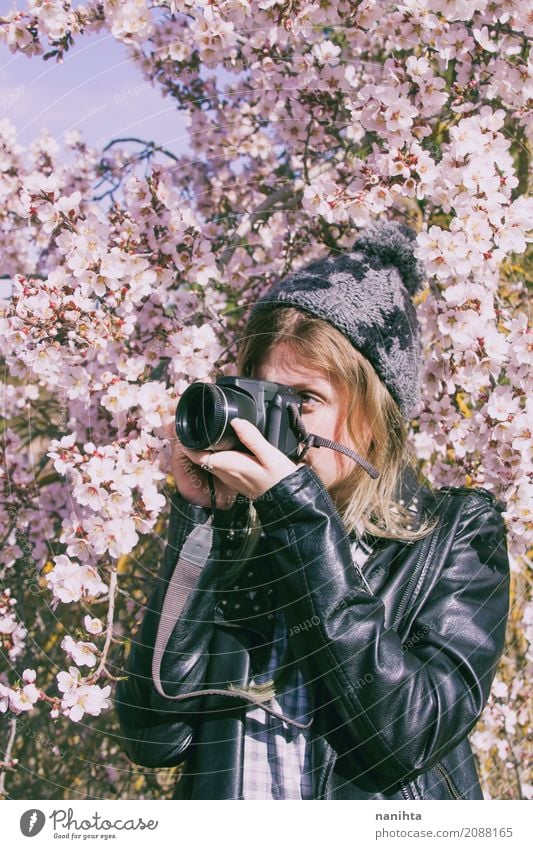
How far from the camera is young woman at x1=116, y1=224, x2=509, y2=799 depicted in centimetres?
90

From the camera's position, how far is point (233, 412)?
940 millimetres

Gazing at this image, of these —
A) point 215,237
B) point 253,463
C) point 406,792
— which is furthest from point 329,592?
point 215,237

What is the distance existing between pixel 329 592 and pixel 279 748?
0.76 feet

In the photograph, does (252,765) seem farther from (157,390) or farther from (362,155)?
(362,155)

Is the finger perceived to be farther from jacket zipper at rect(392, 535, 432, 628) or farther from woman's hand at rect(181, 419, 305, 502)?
jacket zipper at rect(392, 535, 432, 628)

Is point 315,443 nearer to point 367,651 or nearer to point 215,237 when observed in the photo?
point 367,651

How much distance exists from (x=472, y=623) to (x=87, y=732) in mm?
1174

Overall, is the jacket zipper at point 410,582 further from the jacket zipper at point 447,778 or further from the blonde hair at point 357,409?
the jacket zipper at point 447,778

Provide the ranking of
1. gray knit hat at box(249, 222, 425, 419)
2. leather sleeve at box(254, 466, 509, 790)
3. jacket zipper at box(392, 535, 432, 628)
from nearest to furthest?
leather sleeve at box(254, 466, 509, 790)
jacket zipper at box(392, 535, 432, 628)
gray knit hat at box(249, 222, 425, 419)

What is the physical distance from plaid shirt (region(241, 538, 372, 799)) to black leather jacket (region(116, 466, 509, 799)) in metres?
0.02

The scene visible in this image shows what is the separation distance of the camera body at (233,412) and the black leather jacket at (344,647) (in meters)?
0.08

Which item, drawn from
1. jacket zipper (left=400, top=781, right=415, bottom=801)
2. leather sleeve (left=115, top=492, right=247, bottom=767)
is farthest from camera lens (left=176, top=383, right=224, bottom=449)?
jacket zipper (left=400, top=781, right=415, bottom=801)

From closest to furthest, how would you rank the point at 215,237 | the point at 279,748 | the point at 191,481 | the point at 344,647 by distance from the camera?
1. the point at 344,647
2. the point at 279,748
3. the point at 191,481
4. the point at 215,237
